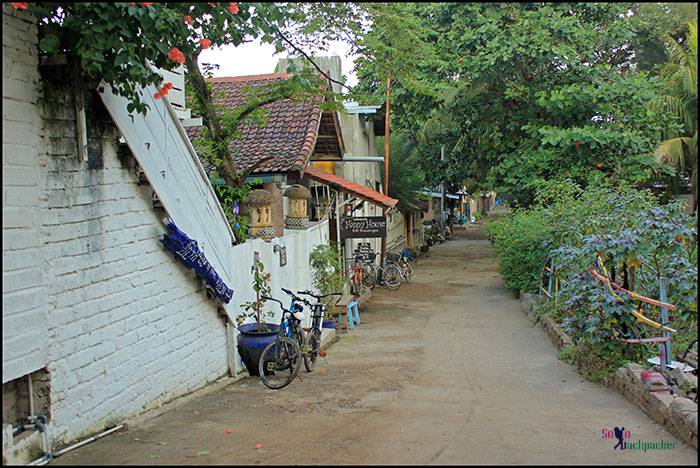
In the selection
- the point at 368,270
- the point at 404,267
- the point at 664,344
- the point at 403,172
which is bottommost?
the point at 404,267

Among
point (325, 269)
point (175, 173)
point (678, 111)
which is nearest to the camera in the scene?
point (175, 173)

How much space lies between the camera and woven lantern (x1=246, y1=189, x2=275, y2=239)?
421 inches

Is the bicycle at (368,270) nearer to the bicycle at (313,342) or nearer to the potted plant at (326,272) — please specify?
the potted plant at (326,272)

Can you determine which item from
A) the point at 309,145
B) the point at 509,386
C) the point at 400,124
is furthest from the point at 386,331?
the point at 400,124

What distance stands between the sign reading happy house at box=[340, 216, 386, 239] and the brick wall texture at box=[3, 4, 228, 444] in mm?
9500

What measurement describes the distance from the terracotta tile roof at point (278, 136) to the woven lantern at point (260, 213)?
87.8 inches

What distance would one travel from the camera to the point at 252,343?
28.8 feet

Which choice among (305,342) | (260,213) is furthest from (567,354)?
(260,213)

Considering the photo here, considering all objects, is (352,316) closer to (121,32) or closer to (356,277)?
(356,277)

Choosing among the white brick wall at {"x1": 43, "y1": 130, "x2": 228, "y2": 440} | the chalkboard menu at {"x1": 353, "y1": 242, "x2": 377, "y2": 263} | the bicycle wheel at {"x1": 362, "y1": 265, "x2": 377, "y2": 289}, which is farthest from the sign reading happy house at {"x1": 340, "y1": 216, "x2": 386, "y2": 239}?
the white brick wall at {"x1": 43, "y1": 130, "x2": 228, "y2": 440}

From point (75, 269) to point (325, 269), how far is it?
30.1 feet

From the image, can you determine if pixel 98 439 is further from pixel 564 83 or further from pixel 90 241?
pixel 564 83

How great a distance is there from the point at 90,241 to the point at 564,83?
51.0ft

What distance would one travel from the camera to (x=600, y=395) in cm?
751
